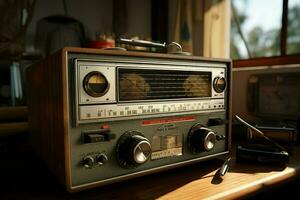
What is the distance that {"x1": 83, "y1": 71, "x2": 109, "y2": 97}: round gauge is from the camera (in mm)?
464

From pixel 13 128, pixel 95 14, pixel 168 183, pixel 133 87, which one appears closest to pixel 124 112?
→ pixel 133 87

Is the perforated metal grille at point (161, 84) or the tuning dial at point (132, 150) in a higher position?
the perforated metal grille at point (161, 84)

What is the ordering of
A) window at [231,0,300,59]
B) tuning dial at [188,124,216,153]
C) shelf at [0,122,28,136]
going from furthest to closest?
window at [231,0,300,59] → shelf at [0,122,28,136] → tuning dial at [188,124,216,153]

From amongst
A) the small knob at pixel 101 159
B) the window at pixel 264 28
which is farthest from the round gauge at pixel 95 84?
the window at pixel 264 28

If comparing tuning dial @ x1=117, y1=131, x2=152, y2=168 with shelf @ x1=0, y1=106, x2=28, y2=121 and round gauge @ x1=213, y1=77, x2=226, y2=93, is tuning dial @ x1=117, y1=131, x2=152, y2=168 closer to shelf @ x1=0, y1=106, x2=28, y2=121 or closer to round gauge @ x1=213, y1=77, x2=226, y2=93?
round gauge @ x1=213, y1=77, x2=226, y2=93

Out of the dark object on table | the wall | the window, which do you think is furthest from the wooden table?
the window

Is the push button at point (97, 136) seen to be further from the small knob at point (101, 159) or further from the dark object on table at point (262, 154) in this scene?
the dark object on table at point (262, 154)

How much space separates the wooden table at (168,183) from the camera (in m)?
0.47

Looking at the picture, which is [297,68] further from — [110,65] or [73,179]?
[73,179]

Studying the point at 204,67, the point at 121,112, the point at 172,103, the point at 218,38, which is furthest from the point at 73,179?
the point at 218,38

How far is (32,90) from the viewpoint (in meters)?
0.68

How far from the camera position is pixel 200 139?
0.59m

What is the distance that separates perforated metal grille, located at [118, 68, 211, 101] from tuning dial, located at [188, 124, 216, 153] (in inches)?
3.1

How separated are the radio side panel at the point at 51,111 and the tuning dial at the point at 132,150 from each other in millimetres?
102
